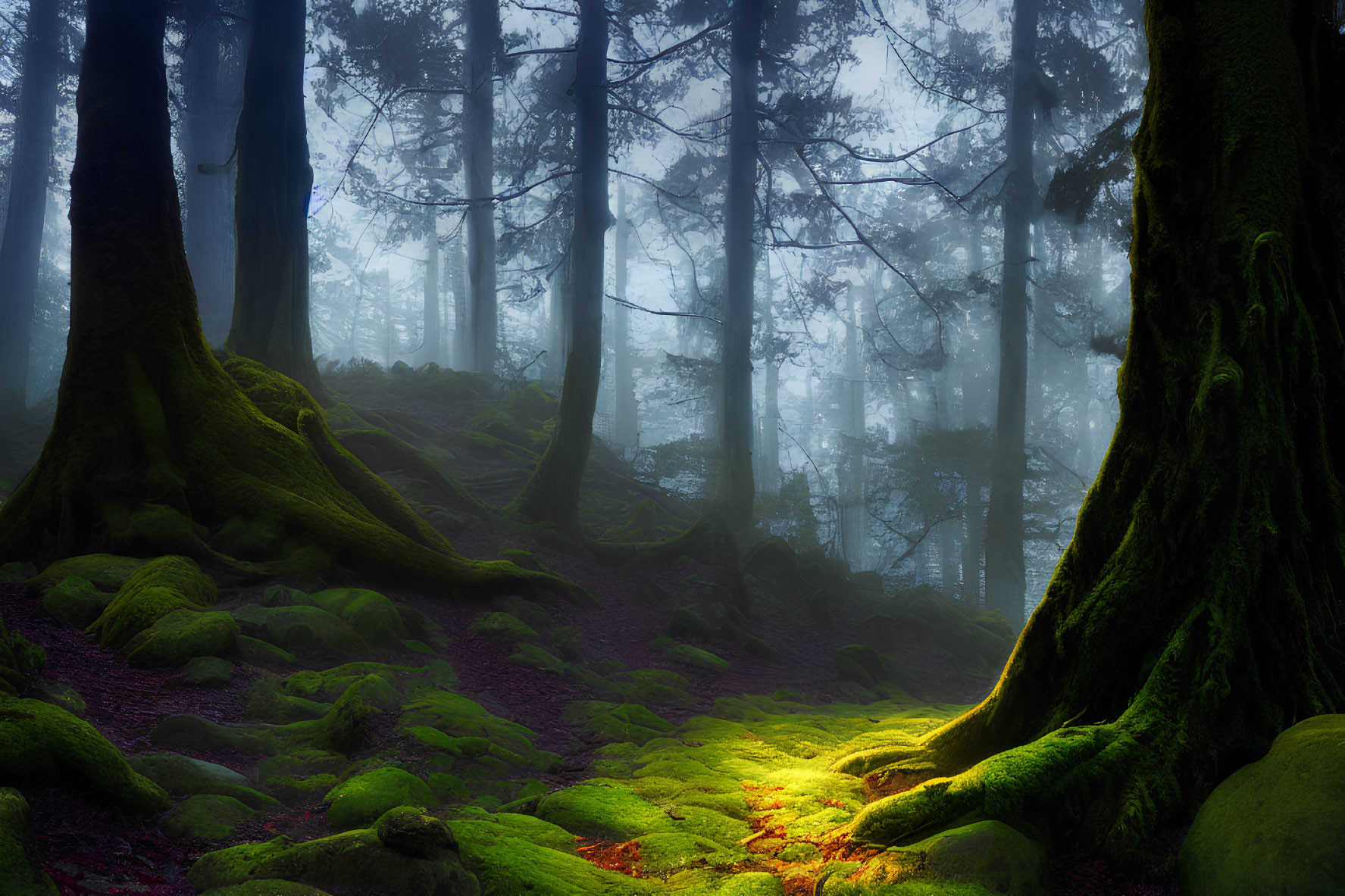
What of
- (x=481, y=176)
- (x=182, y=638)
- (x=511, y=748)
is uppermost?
(x=481, y=176)

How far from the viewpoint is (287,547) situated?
19.2ft

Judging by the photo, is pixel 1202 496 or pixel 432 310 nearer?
pixel 1202 496

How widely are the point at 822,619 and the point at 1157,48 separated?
33.7 feet

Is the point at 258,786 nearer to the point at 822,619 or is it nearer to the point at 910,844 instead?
the point at 910,844

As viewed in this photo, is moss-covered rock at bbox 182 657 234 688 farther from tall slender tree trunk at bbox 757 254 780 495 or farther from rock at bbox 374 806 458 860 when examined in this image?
tall slender tree trunk at bbox 757 254 780 495

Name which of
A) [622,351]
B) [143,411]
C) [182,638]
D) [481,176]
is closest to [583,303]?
[143,411]

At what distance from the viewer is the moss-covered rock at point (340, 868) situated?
2.08 m

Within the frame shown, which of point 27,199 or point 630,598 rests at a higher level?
point 27,199

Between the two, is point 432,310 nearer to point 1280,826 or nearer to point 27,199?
point 27,199

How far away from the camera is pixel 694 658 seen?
8.19m

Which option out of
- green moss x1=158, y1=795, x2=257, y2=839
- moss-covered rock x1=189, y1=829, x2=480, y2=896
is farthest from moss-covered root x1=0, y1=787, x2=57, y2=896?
green moss x1=158, y1=795, x2=257, y2=839

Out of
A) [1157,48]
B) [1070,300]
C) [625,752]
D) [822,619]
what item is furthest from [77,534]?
[1070,300]

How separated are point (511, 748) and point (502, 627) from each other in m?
2.60

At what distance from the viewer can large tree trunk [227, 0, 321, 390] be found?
884 centimetres
